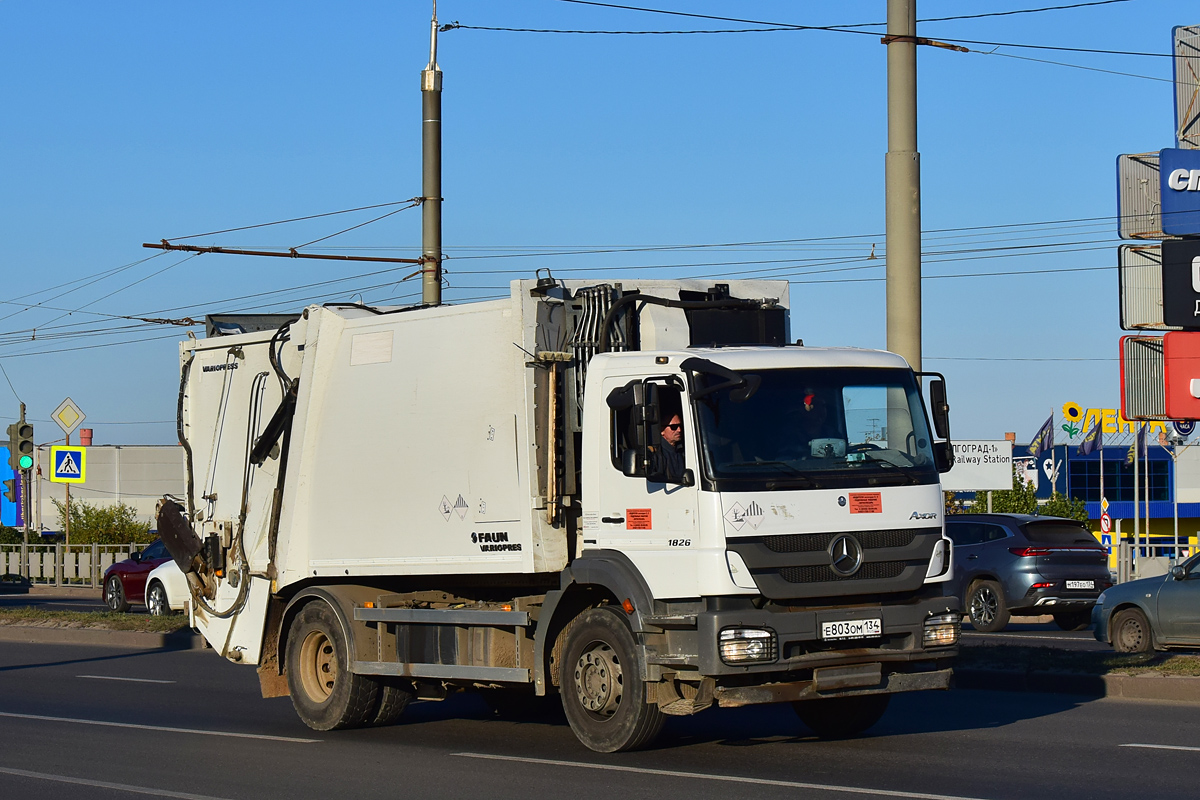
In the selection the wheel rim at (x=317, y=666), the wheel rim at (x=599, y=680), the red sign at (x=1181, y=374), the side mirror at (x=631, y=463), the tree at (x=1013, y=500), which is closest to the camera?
the side mirror at (x=631, y=463)

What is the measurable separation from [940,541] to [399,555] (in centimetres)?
411

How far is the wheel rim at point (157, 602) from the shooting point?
1076 inches

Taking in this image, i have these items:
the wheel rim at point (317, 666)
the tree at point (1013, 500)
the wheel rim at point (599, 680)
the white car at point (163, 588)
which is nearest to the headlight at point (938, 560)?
the wheel rim at point (599, 680)

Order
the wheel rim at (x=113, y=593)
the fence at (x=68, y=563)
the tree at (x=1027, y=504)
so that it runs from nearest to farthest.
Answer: the wheel rim at (x=113, y=593)
the fence at (x=68, y=563)
the tree at (x=1027, y=504)

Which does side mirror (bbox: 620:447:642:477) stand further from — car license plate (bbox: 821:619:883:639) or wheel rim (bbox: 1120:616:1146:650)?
wheel rim (bbox: 1120:616:1146:650)

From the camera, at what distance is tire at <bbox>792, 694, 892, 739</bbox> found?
1069cm

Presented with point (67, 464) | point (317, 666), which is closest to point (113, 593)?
point (67, 464)

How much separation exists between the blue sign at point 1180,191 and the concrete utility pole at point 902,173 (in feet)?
33.3

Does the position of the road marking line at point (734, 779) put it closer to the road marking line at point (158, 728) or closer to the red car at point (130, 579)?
the road marking line at point (158, 728)

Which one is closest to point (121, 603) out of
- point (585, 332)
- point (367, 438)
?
point (367, 438)

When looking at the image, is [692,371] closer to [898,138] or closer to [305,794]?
[305,794]

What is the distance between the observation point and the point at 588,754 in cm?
1002

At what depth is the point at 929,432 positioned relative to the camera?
33.1 ft

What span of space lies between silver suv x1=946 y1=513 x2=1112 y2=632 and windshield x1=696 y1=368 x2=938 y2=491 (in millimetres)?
11026
